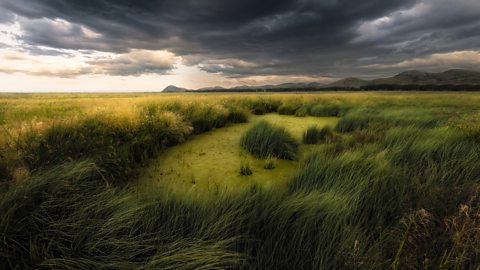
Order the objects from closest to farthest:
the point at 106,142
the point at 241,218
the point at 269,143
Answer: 1. the point at 241,218
2. the point at 106,142
3. the point at 269,143

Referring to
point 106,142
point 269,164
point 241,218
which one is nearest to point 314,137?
point 269,164

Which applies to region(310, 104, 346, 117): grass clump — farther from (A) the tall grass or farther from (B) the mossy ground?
(A) the tall grass

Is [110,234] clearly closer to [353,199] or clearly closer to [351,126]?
[353,199]

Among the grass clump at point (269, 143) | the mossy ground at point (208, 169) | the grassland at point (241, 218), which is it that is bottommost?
the mossy ground at point (208, 169)

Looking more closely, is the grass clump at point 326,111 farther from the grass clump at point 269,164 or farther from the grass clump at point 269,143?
the grass clump at point 269,164

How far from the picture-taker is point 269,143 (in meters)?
5.90

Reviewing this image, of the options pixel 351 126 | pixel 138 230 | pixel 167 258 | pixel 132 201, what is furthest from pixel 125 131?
pixel 351 126

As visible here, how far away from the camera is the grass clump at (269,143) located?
18.5 ft

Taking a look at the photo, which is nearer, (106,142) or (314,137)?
(106,142)

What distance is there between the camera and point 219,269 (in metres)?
1.63

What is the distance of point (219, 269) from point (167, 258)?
13.4 inches

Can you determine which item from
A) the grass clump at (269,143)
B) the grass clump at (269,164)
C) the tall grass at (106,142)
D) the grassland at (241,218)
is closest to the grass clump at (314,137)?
the grass clump at (269,143)

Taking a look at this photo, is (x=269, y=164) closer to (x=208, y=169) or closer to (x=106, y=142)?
(x=208, y=169)

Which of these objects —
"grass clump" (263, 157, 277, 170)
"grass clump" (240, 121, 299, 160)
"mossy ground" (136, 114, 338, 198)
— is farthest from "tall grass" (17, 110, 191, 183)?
"grass clump" (263, 157, 277, 170)
